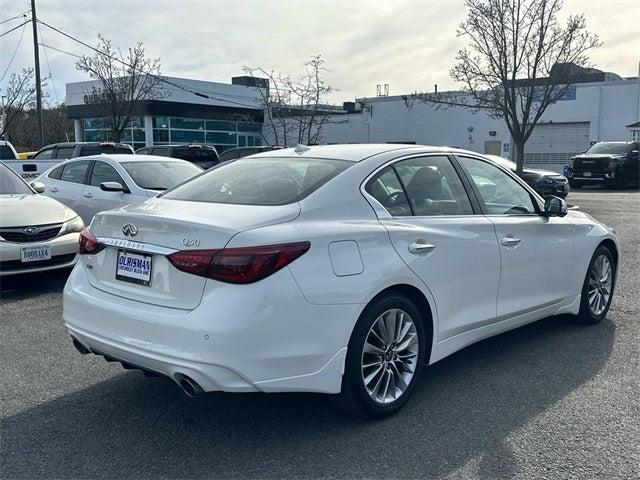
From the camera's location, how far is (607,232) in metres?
5.85

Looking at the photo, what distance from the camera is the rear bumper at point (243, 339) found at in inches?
122

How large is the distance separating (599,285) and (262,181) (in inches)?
138

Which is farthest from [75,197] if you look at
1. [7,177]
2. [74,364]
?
[74,364]

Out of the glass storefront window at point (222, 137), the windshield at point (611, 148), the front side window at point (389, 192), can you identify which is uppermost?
the glass storefront window at point (222, 137)

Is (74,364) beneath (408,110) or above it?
beneath

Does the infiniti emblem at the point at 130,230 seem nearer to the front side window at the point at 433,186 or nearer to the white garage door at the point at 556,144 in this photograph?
the front side window at the point at 433,186

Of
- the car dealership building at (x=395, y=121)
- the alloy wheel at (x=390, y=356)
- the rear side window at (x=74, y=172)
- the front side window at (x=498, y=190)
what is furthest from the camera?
the car dealership building at (x=395, y=121)

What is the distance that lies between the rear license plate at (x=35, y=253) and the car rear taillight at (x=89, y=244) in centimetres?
343

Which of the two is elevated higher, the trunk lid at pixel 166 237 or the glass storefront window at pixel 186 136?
the glass storefront window at pixel 186 136

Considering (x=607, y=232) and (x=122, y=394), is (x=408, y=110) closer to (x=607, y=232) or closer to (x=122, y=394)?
(x=607, y=232)

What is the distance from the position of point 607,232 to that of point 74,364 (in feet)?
15.6

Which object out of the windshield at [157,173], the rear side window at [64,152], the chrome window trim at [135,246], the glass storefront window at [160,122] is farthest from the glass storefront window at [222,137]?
the chrome window trim at [135,246]

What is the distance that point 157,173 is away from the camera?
984 cm

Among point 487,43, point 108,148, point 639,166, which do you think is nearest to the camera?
point 108,148
